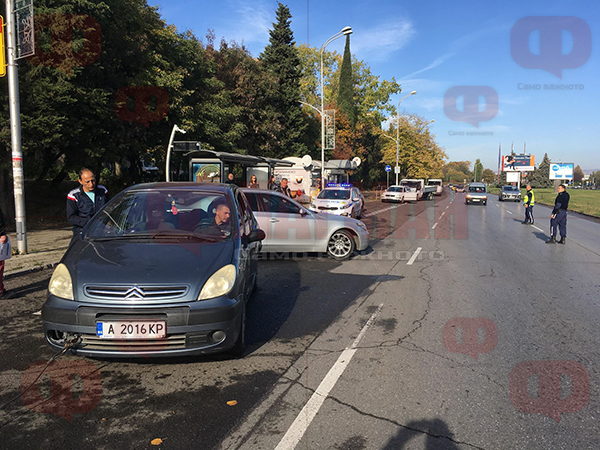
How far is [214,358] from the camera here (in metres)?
4.23

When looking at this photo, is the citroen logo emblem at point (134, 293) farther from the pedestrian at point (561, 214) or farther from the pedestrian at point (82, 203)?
the pedestrian at point (561, 214)

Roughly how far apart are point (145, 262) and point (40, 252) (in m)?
8.05

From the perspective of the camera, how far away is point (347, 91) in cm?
5666

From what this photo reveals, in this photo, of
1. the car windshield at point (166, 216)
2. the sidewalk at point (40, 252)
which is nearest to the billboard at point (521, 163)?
the sidewalk at point (40, 252)

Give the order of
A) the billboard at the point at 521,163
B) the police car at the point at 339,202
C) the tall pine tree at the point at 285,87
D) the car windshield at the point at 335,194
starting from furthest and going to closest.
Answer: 1. the billboard at the point at 521,163
2. the tall pine tree at the point at 285,87
3. the car windshield at the point at 335,194
4. the police car at the point at 339,202

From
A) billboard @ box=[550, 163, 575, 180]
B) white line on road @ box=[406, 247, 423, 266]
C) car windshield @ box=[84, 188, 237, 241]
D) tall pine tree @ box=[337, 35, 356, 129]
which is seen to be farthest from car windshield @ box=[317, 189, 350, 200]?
billboard @ box=[550, 163, 575, 180]

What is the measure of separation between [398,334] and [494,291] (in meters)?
2.85

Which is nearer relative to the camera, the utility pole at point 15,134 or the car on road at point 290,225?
the car on road at point 290,225

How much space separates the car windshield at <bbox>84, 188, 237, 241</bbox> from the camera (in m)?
4.56
